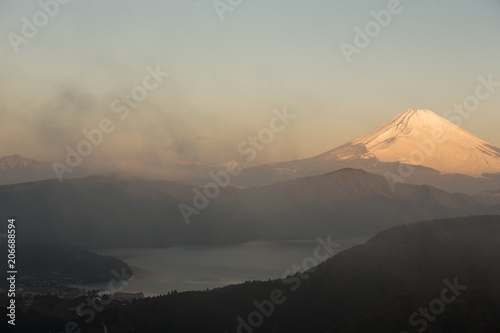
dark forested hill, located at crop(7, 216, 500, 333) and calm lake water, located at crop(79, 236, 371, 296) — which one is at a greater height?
calm lake water, located at crop(79, 236, 371, 296)

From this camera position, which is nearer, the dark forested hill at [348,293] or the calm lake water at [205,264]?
the dark forested hill at [348,293]

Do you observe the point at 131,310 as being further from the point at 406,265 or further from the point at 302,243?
the point at 302,243

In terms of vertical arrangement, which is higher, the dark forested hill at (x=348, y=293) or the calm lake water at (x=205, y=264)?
the calm lake water at (x=205, y=264)

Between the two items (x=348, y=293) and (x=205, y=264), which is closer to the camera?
(x=348, y=293)

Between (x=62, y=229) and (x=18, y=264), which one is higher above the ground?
(x=62, y=229)

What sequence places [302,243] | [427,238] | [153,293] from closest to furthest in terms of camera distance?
[427,238], [153,293], [302,243]

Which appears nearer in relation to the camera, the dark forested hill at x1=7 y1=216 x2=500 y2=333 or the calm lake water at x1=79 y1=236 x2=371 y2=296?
the dark forested hill at x1=7 y1=216 x2=500 y2=333

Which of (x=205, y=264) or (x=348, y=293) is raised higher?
(x=205, y=264)

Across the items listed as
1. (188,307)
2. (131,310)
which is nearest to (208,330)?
(188,307)
